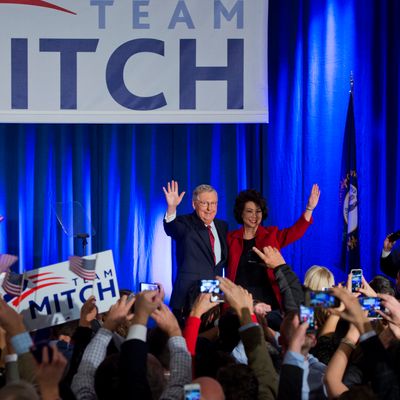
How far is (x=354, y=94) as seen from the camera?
7.01 metres

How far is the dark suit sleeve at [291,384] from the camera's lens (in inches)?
91.4

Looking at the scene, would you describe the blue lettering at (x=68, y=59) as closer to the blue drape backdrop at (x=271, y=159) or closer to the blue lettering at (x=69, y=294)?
the blue drape backdrop at (x=271, y=159)

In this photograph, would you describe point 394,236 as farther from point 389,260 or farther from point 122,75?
point 122,75

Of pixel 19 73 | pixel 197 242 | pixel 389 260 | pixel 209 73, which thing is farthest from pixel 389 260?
pixel 19 73

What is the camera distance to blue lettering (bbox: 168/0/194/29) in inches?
252

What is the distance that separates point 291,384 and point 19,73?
465 centimetres

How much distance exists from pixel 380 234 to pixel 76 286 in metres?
3.87

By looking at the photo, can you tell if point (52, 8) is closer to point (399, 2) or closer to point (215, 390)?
point (399, 2)

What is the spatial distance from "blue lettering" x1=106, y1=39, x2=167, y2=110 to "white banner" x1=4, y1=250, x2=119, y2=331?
8.42ft

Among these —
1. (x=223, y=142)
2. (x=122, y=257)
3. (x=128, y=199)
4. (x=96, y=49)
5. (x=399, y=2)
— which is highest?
(x=399, y=2)

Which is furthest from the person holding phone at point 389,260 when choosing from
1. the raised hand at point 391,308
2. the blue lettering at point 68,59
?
the raised hand at point 391,308

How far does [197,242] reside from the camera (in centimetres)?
520

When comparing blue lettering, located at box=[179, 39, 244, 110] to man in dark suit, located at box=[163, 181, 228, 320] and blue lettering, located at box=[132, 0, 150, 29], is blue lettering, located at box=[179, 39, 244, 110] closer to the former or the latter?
blue lettering, located at box=[132, 0, 150, 29]

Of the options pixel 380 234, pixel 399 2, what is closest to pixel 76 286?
pixel 380 234
